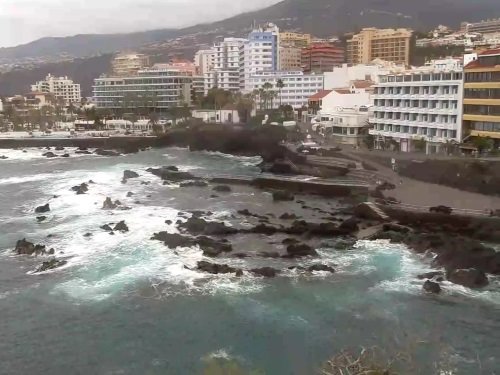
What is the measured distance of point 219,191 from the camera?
4212 cm

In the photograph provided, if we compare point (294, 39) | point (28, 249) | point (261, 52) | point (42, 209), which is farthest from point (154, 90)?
point (28, 249)

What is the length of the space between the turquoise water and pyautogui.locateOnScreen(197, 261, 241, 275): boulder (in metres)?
0.54

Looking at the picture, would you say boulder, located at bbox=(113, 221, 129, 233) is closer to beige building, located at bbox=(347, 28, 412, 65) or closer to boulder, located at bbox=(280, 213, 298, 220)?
boulder, located at bbox=(280, 213, 298, 220)

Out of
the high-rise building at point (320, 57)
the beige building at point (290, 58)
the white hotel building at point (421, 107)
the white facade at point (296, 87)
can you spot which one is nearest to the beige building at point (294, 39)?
the high-rise building at point (320, 57)

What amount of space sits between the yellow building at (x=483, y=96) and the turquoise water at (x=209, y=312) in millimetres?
17621

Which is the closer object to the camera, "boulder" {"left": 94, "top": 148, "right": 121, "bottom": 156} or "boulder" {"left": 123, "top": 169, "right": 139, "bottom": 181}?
"boulder" {"left": 123, "top": 169, "right": 139, "bottom": 181}

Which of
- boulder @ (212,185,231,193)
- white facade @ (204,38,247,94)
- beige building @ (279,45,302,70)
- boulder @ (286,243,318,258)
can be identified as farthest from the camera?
beige building @ (279,45,302,70)

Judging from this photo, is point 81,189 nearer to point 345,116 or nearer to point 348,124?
point 348,124

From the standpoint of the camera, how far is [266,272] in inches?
925

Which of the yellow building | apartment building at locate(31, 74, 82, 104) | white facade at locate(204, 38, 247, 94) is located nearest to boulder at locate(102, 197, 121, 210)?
the yellow building

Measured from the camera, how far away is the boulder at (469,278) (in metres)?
22.2

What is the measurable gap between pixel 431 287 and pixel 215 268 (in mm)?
8975

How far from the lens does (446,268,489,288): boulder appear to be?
22.2 metres

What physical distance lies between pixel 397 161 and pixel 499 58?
1012 cm
